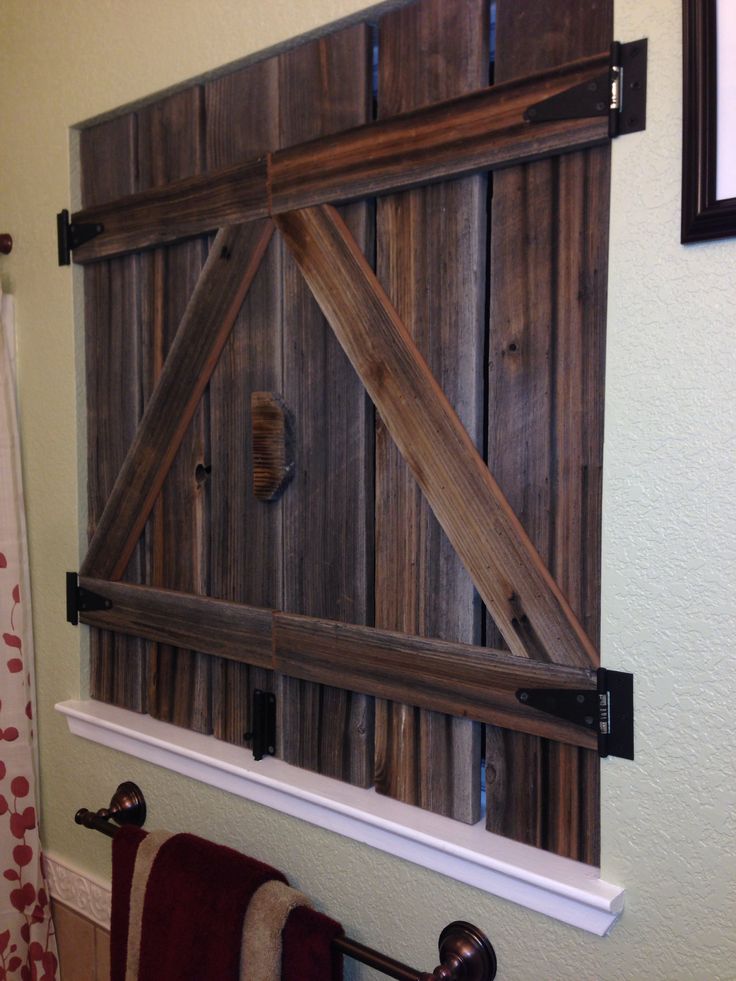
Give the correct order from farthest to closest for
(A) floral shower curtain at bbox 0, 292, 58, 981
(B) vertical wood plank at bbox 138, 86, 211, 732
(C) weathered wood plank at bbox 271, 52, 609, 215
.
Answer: (A) floral shower curtain at bbox 0, 292, 58, 981
(B) vertical wood plank at bbox 138, 86, 211, 732
(C) weathered wood plank at bbox 271, 52, 609, 215

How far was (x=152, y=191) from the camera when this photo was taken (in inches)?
49.5

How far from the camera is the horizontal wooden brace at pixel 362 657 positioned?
2.91 ft

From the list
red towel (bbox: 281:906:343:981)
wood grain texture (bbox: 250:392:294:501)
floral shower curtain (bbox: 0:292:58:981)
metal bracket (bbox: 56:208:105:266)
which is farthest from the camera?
floral shower curtain (bbox: 0:292:58:981)

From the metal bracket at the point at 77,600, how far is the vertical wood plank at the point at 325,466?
434 mm

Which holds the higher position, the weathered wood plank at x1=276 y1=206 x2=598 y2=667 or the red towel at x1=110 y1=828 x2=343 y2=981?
the weathered wood plank at x1=276 y1=206 x2=598 y2=667

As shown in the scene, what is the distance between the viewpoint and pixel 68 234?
140 cm

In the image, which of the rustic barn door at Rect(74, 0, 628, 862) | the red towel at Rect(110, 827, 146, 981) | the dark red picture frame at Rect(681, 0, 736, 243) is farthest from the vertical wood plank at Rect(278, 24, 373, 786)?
the dark red picture frame at Rect(681, 0, 736, 243)

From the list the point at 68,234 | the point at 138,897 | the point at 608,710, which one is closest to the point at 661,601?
the point at 608,710

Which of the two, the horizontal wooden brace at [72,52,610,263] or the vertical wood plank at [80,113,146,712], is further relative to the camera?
the vertical wood plank at [80,113,146,712]

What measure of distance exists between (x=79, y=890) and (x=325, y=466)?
0.93 m

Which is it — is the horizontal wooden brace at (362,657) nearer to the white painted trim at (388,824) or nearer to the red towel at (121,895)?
the white painted trim at (388,824)

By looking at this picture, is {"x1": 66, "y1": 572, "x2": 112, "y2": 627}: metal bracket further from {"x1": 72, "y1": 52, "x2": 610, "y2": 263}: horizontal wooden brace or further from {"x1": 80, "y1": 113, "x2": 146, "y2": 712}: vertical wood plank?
{"x1": 72, "y1": 52, "x2": 610, "y2": 263}: horizontal wooden brace

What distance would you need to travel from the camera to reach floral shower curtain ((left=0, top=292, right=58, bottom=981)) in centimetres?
147

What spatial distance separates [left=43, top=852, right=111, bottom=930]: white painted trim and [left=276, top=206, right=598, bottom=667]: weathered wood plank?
37.0 inches
